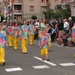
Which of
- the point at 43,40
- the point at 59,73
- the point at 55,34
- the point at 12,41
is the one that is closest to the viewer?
the point at 59,73

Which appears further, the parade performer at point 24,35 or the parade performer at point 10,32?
the parade performer at point 10,32

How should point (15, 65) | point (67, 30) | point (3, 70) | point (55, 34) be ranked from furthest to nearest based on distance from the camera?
point (55, 34) < point (67, 30) < point (15, 65) < point (3, 70)

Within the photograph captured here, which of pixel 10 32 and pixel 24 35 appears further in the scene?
pixel 10 32

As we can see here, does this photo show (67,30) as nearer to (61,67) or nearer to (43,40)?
(43,40)

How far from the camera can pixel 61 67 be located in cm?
1148

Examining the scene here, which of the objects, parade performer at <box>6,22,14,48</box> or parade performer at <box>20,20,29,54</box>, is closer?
parade performer at <box>20,20,29,54</box>

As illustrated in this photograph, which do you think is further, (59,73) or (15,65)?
(15,65)

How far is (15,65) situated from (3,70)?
1.13 m

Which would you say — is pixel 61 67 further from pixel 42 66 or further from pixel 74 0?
pixel 74 0

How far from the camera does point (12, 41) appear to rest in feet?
70.4

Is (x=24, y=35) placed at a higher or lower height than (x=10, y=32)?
higher

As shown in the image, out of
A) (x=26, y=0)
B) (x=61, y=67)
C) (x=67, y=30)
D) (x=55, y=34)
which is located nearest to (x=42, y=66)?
(x=61, y=67)

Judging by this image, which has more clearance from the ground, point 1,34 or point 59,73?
point 1,34

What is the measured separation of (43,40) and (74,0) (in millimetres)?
37820
